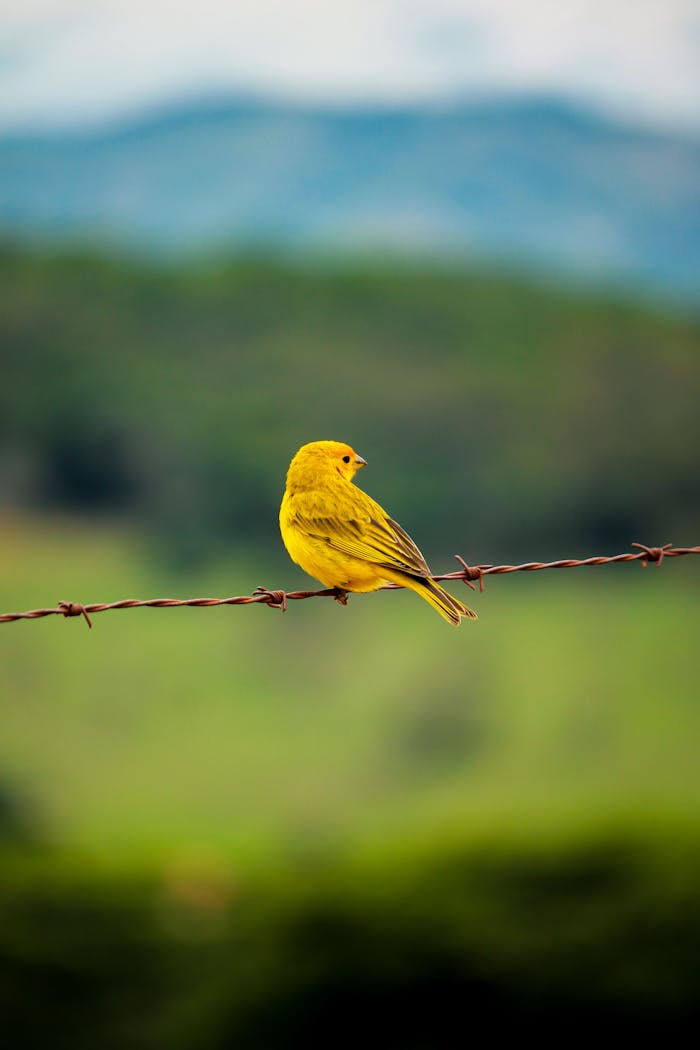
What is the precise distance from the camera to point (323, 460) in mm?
7926

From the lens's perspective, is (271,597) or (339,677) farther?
(339,677)

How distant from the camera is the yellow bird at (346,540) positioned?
6.89 meters

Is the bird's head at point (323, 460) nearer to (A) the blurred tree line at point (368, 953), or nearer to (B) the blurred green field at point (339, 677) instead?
(A) the blurred tree line at point (368, 953)

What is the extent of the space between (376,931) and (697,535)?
31.4 m

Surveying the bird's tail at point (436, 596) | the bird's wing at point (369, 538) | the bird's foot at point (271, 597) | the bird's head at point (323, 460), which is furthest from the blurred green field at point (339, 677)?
the bird's foot at point (271, 597)

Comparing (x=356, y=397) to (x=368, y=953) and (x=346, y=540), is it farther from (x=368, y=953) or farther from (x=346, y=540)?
(x=346, y=540)

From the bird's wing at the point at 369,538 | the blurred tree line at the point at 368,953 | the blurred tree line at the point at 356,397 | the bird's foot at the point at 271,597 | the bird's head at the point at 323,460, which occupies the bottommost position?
the bird's foot at the point at 271,597

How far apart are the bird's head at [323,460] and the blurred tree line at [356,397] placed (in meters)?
44.7

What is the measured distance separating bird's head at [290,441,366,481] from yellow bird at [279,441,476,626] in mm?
18

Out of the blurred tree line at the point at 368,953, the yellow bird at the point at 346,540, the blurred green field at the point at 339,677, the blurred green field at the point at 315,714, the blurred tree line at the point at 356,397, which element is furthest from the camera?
the blurred tree line at the point at 356,397

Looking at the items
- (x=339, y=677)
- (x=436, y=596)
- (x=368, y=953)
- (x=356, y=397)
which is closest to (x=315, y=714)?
(x=339, y=677)

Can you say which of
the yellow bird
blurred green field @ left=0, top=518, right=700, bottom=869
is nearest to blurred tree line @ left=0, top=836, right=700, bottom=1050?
blurred green field @ left=0, top=518, right=700, bottom=869

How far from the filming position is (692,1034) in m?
34.3

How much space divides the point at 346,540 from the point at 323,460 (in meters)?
0.95
